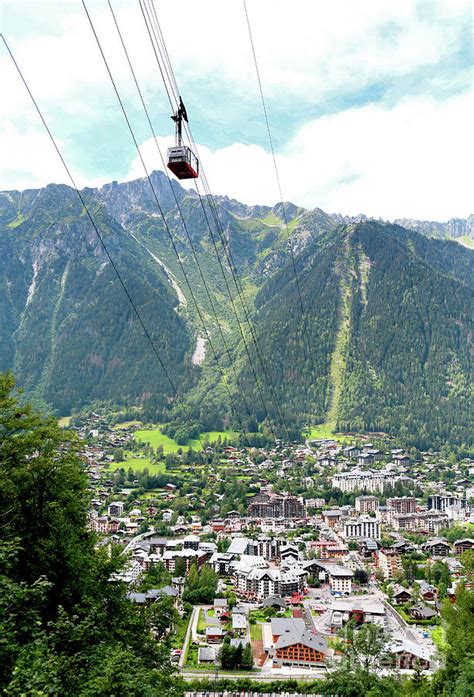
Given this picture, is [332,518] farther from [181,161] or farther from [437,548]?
[181,161]

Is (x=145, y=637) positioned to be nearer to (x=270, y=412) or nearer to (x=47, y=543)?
(x=47, y=543)

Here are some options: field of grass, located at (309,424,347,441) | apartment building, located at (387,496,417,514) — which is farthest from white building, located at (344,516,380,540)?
field of grass, located at (309,424,347,441)

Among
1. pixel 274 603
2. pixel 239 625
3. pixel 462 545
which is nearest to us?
pixel 239 625

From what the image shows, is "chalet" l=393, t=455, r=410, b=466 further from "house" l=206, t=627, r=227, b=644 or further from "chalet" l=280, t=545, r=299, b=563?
"house" l=206, t=627, r=227, b=644

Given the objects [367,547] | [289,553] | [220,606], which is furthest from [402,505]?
[220,606]

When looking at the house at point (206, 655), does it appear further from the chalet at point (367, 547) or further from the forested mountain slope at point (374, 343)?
the forested mountain slope at point (374, 343)

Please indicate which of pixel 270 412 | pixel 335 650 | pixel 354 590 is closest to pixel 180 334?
pixel 270 412
